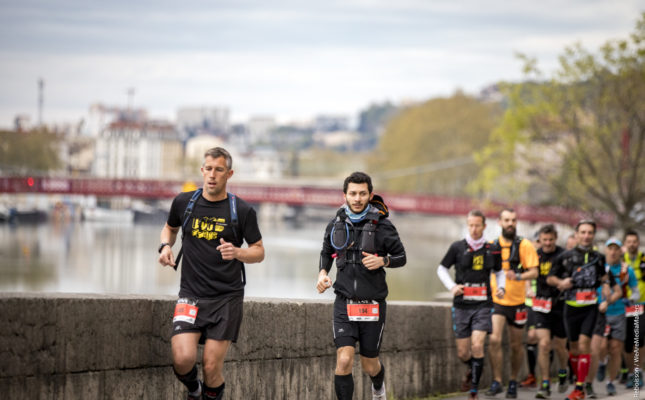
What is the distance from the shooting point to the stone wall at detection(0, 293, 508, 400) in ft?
20.9

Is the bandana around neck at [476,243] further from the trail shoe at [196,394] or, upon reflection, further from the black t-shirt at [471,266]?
the trail shoe at [196,394]

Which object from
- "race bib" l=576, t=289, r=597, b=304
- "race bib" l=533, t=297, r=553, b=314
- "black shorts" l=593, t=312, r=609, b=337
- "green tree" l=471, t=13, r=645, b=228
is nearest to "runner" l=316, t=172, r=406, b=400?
"race bib" l=576, t=289, r=597, b=304

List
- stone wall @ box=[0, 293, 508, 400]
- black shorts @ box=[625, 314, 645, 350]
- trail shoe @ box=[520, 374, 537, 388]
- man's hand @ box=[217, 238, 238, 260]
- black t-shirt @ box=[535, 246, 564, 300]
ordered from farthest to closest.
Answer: black shorts @ box=[625, 314, 645, 350] < trail shoe @ box=[520, 374, 537, 388] < black t-shirt @ box=[535, 246, 564, 300] < man's hand @ box=[217, 238, 238, 260] < stone wall @ box=[0, 293, 508, 400]

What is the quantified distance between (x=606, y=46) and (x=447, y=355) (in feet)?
90.8

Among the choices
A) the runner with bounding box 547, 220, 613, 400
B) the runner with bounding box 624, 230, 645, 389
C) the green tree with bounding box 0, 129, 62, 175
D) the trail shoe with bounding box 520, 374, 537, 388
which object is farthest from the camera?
the green tree with bounding box 0, 129, 62, 175

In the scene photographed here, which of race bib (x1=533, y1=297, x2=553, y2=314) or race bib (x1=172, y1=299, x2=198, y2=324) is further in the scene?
race bib (x1=533, y1=297, x2=553, y2=314)

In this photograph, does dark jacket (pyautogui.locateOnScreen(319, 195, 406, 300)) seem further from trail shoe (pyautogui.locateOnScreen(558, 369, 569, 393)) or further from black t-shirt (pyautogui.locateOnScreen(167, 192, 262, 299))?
trail shoe (pyautogui.locateOnScreen(558, 369, 569, 393))

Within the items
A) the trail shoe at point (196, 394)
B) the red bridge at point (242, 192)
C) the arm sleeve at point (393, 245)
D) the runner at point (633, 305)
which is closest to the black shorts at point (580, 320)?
the runner at point (633, 305)

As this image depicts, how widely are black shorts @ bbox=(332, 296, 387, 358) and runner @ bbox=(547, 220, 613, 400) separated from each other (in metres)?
4.17

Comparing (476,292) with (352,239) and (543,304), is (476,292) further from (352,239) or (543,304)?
(352,239)

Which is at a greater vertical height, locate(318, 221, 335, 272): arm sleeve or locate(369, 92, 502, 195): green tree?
locate(369, 92, 502, 195): green tree

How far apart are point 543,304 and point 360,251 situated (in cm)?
508

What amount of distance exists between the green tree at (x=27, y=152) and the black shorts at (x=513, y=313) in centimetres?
13965

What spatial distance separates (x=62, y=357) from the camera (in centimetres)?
658
